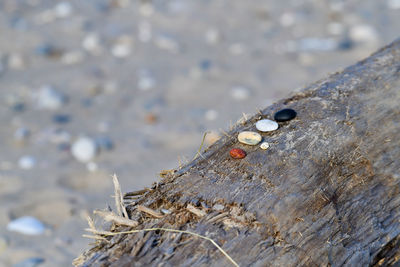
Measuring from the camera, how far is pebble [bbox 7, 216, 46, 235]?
2.64 meters

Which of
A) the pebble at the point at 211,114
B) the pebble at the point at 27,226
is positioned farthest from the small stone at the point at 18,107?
the pebble at the point at 211,114

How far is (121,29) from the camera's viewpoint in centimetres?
453

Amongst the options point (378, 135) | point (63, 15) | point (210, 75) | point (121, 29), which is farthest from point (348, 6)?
point (378, 135)

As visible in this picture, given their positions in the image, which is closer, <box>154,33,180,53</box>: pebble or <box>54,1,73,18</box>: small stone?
<box>154,33,180,53</box>: pebble

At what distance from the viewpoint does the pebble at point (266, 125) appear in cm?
166

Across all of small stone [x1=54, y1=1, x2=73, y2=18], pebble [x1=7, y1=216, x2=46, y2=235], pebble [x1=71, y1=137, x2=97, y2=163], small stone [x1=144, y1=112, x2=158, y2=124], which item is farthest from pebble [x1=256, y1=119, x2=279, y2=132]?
small stone [x1=54, y1=1, x2=73, y2=18]

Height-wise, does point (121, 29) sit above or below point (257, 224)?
above

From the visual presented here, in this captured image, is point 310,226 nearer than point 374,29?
Yes

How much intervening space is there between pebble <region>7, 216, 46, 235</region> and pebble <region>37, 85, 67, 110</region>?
1286 millimetres

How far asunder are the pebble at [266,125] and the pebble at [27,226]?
1627 mm

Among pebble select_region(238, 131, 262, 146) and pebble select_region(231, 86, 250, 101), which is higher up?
pebble select_region(231, 86, 250, 101)

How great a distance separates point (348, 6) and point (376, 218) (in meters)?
3.79

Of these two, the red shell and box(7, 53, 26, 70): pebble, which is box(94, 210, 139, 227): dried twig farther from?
box(7, 53, 26, 70): pebble

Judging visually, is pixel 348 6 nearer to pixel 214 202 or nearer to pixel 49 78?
pixel 49 78
